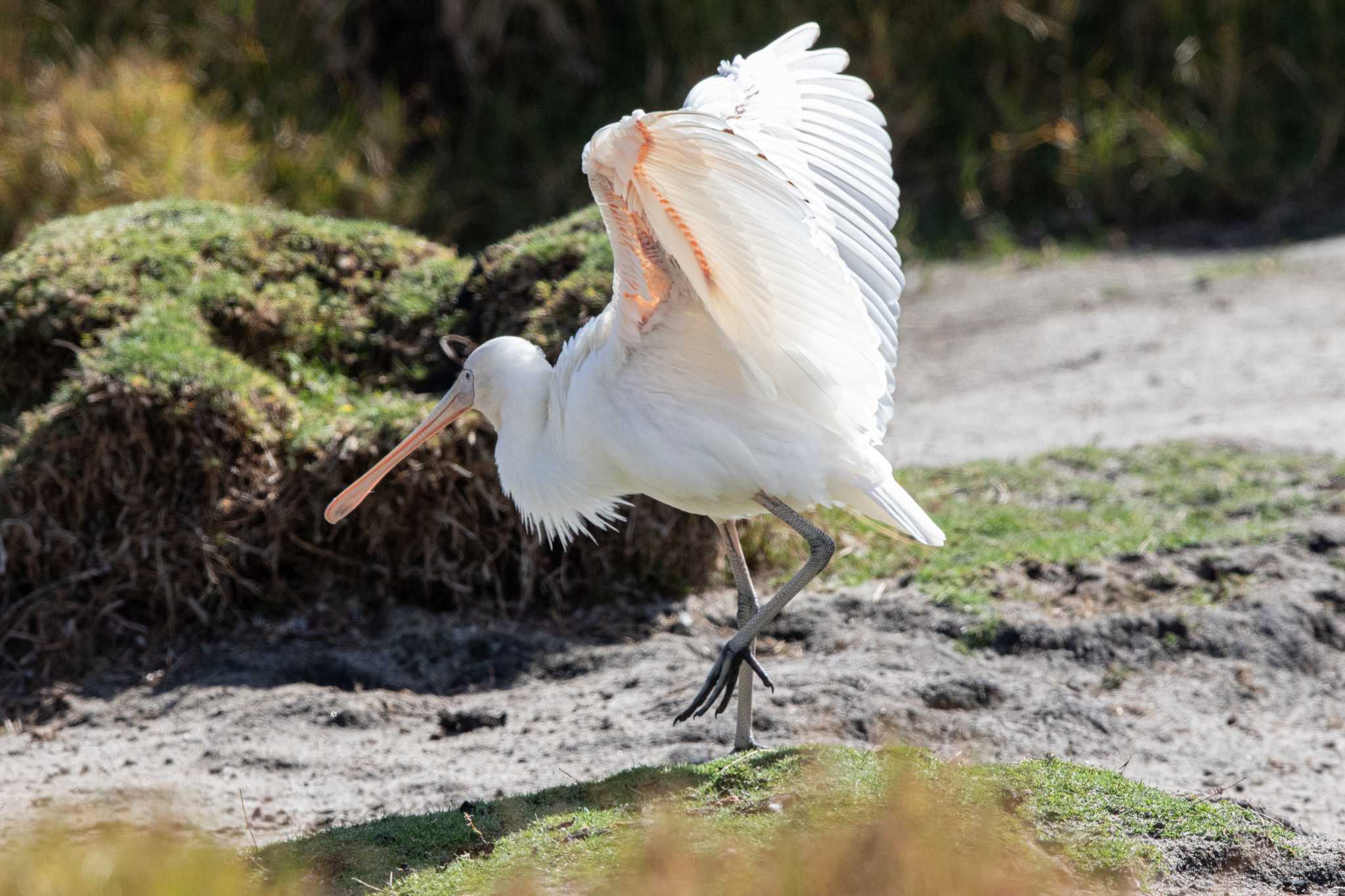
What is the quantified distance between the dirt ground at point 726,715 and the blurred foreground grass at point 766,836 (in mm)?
312

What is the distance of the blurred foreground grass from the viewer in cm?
317

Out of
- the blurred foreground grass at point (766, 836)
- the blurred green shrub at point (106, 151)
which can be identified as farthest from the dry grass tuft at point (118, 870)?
the blurred green shrub at point (106, 151)

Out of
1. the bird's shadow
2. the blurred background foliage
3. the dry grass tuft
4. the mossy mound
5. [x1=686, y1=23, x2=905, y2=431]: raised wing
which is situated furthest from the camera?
the blurred background foliage

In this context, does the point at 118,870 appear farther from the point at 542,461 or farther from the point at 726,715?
the point at 726,715

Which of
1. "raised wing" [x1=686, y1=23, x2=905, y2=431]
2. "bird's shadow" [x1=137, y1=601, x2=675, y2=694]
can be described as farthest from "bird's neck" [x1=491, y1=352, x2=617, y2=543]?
"bird's shadow" [x1=137, y1=601, x2=675, y2=694]

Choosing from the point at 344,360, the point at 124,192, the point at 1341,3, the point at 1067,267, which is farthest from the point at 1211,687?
the point at 1341,3

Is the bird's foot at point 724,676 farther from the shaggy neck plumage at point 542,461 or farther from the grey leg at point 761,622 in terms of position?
the shaggy neck plumage at point 542,461

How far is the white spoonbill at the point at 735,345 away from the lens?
14.1 ft

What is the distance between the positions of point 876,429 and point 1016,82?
354 inches

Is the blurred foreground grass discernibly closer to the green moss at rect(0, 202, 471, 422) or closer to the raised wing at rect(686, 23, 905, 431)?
the raised wing at rect(686, 23, 905, 431)

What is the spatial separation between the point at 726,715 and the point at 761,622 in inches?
31.9

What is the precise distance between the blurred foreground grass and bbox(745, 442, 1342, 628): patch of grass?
5.64 ft

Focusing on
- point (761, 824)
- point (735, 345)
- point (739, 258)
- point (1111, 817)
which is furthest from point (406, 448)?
point (1111, 817)

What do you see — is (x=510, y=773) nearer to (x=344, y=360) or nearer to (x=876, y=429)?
(x=876, y=429)
